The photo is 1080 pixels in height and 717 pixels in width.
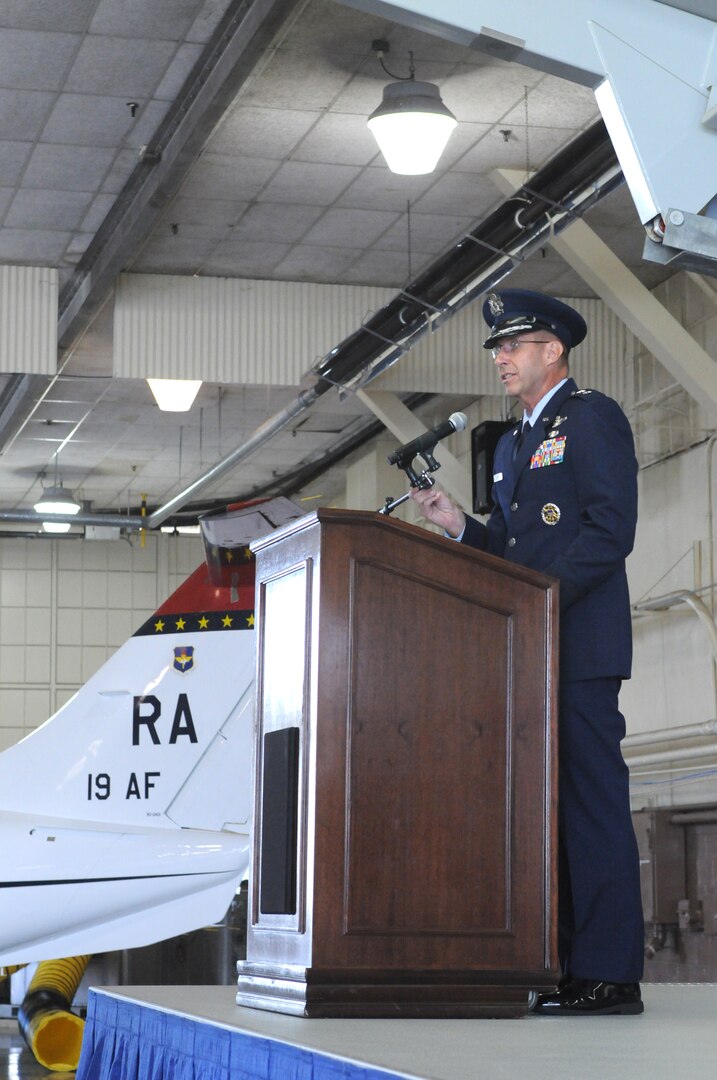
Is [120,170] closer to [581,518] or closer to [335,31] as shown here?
[335,31]

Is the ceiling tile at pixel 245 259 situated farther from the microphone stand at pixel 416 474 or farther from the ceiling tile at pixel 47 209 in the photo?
the microphone stand at pixel 416 474

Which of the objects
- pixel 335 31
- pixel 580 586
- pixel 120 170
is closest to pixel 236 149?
pixel 120 170

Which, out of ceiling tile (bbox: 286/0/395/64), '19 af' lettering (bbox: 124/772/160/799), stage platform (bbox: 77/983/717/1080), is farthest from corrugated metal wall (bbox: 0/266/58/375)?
stage platform (bbox: 77/983/717/1080)

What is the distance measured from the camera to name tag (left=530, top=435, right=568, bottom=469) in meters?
2.65

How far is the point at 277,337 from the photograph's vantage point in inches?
378

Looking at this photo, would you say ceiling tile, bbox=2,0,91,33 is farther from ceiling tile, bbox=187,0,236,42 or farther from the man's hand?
the man's hand

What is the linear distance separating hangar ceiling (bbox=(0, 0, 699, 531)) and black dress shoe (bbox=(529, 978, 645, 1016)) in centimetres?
403

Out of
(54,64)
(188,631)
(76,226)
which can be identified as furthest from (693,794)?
(54,64)

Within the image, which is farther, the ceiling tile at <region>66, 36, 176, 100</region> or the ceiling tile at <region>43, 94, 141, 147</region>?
the ceiling tile at <region>43, 94, 141, 147</region>

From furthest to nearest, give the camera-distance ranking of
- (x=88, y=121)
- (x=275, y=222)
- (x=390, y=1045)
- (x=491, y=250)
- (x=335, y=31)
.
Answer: (x=275, y=222) → (x=88, y=121) → (x=491, y=250) → (x=335, y=31) → (x=390, y=1045)

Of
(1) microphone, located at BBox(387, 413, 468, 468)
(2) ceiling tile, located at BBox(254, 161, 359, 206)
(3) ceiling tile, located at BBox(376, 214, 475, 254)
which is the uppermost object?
(3) ceiling tile, located at BBox(376, 214, 475, 254)

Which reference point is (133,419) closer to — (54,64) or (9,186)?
(9,186)

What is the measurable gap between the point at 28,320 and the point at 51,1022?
4.21 meters

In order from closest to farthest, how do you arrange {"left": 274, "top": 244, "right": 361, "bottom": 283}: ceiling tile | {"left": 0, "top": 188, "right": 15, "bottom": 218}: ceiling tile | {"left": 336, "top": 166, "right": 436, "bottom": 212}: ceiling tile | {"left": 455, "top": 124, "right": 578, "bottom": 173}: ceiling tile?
{"left": 455, "top": 124, "right": 578, "bottom": 173}: ceiling tile → {"left": 336, "top": 166, "right": 436, "bottom": 212}: ceiling tile → {"left": 0, "top": 188, "right": 15, "bottom": 218}: ceiling tile → {"left": 274, "top": 244, "right": 361, "bottom": 283}: ceiling tile
